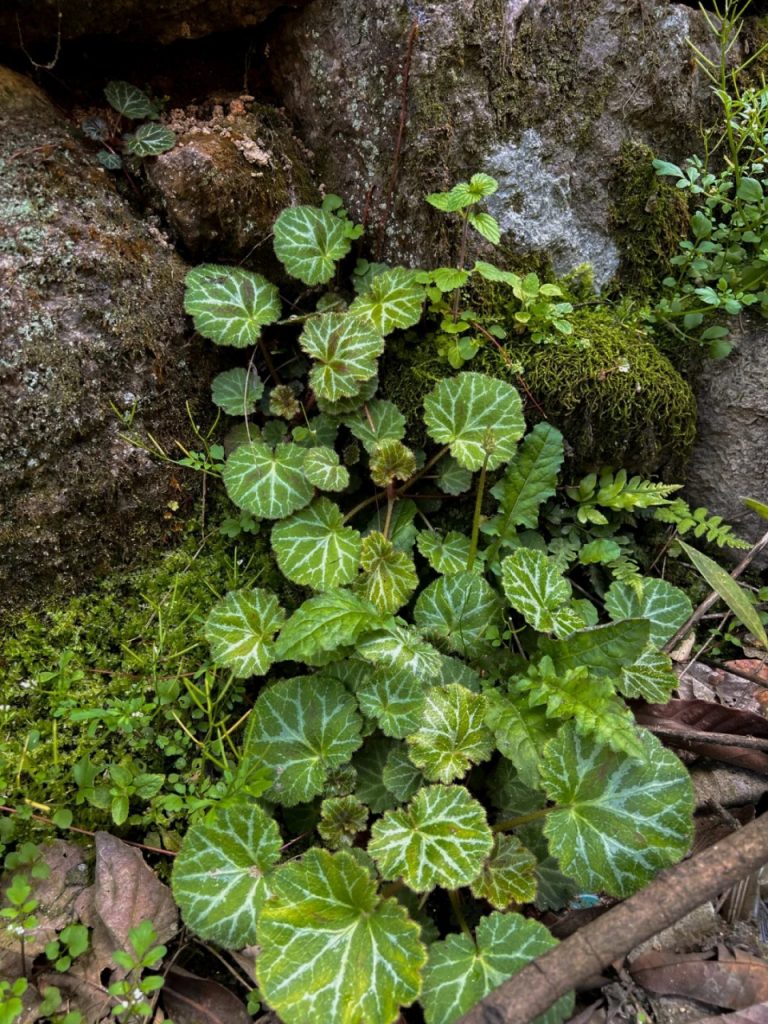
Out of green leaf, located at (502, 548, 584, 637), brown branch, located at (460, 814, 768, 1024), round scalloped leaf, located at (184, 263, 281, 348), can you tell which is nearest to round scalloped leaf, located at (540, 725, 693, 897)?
brown branch, located at (460, 814, 768, 1024)

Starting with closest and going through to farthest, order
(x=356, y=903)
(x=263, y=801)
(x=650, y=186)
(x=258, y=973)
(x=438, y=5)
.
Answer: (x=258, y=973), (x=356, y=903), (x=263, y=801), (x=438, y=5), (x=650, y=186)

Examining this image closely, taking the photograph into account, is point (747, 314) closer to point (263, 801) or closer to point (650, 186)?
point (650, 186)

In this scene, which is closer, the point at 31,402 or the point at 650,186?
the point at 31,402

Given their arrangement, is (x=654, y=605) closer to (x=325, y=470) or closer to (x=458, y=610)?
(x=458, y=610)

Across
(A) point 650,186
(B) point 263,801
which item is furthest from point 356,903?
(A) point 650,186

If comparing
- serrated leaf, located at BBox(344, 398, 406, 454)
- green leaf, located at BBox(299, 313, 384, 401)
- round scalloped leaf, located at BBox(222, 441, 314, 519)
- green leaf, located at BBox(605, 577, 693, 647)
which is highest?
green leaf, located at BBox(299, 313, 384, 401)

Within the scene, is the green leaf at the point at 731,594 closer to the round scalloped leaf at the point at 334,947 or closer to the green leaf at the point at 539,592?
the green leaf at the point at 539,592

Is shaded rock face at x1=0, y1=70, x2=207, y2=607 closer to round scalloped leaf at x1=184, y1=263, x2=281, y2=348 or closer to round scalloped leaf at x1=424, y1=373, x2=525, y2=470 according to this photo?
round scalloped leaf at x1=184, y1=263, x2=281, y2=348
